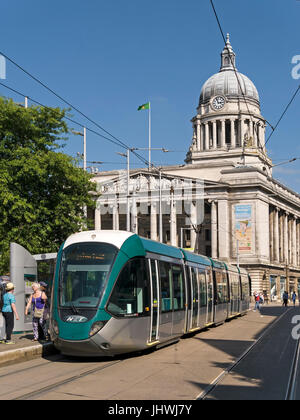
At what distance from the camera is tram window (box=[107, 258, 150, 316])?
1431 centimetres

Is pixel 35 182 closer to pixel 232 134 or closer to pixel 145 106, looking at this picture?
pixel 145 106

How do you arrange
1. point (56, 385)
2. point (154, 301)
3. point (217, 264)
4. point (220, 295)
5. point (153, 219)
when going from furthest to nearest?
point (153, 219) < point (220, 295) < point (217, 264) < point (154, 301) < point (56, 385)

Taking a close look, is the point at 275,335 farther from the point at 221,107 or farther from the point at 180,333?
the point at 221,107

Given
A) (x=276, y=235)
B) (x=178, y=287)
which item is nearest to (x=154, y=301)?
(x=178, y=287)

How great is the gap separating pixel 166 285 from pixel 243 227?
71711mm

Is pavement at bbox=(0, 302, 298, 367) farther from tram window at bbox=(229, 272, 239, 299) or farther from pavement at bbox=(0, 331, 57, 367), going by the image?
tram window at bbox=(229, 272, 239, 299)

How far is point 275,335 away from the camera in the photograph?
78.1 ft

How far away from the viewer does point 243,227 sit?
8794cm

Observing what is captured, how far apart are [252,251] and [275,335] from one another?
64.4 metres

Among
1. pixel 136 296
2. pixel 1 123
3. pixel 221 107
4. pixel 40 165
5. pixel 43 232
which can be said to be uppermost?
pixel 221 107

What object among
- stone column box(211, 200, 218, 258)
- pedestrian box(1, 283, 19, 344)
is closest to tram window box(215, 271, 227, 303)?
pedestrian box(1, 283, 19, 344)
